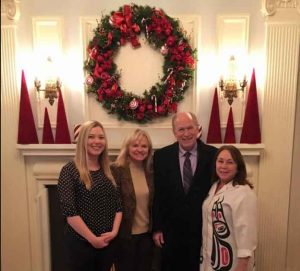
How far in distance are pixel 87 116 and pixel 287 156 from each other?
5.81 feet

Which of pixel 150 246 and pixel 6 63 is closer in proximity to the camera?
pixel 150 246

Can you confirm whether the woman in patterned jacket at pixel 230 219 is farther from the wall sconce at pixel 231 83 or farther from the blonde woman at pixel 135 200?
the wall sconce at pixel 231 83

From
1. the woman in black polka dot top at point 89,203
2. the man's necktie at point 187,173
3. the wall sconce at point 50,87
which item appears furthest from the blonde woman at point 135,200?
the wall sconce at point 50,87

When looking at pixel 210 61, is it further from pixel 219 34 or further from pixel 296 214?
pixel 296 214

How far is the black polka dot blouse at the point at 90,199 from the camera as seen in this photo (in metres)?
1.78

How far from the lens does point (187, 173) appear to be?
203cm

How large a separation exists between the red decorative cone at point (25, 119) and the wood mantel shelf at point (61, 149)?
68mm

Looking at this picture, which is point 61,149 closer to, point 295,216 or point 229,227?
point 229,227

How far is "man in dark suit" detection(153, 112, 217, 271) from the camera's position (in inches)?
78.2

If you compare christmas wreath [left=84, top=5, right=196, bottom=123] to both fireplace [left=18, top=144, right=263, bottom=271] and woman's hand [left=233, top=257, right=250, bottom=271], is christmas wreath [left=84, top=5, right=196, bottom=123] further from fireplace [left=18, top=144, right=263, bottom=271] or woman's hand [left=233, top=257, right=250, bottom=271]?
woman's hand [left=233, top=257, right=250, bottom=271]

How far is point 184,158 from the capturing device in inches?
81.1

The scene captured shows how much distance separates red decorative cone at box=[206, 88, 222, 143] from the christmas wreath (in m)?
0.29

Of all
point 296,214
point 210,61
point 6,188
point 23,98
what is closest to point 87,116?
point 23,98

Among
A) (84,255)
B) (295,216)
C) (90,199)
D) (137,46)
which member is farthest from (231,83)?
(84,255)
